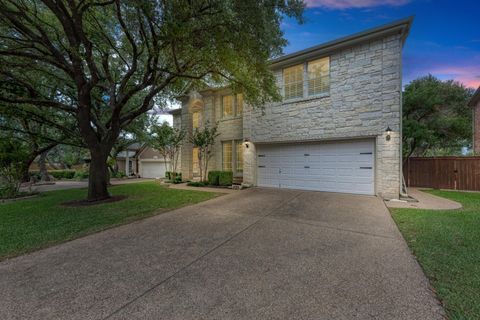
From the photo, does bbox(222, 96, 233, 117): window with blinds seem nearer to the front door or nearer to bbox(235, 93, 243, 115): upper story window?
bbox(235, 93, 243, 115): upper story window

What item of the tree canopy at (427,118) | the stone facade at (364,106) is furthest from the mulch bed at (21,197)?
the tree canopy at (427,118)

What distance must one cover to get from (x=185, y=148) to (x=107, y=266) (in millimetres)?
11623

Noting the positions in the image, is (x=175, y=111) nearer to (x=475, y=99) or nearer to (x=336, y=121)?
(x=336, y=121)

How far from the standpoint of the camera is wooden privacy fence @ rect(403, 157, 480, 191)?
897cm

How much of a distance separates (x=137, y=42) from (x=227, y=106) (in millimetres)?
6480

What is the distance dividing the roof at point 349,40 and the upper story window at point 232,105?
3185 mm

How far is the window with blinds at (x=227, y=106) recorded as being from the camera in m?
12.4

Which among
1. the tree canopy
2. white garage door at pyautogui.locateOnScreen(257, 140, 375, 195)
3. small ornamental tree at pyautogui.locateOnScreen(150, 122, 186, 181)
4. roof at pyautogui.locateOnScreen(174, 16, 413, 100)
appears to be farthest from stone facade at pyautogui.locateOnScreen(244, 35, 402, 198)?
small ornamental tree at pyautogui.locateOnScreen(150, 122, 186, 181)

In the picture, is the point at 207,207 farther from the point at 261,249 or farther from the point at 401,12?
the point at 401,12

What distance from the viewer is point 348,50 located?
794 centimetres

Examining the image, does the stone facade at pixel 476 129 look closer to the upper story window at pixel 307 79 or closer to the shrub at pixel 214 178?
the upper story window at pixel 307 79

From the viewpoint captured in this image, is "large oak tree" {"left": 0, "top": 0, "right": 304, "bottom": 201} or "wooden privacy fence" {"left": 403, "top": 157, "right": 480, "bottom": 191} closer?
"large oak tree" {"left": 0, "top": 0, "right": 304, "bottom": 201}

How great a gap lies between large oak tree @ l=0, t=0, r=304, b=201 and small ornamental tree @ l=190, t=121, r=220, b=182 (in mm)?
3455

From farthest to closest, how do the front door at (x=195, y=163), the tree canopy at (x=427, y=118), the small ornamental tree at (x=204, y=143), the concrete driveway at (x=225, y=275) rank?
the front door at (x=195, y=163), the small ornamental tree at (x=204, y=143), the tree canopy at (x=427, y=118), the concrete driveway at (x=225, y=275)
